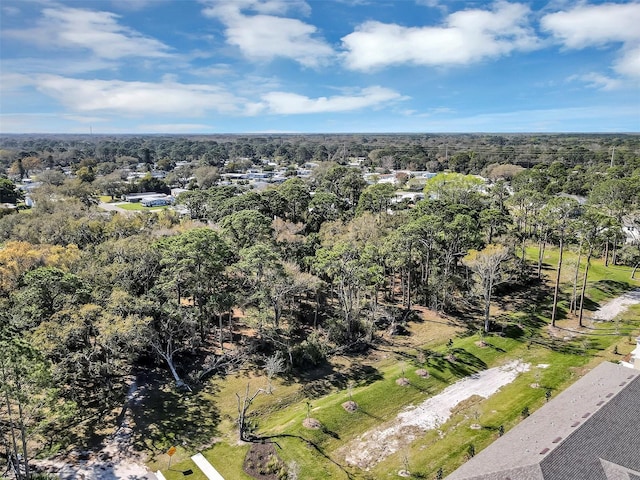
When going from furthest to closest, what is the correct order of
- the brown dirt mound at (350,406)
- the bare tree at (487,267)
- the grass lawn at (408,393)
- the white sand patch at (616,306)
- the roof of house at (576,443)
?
1. the white sand patch at (616,306)
2. the bare tree at (487,267)
3. the brown dirt mound at (350,406)
4. the grass lawn at (408,393)
5. the roof of house at (576,443)

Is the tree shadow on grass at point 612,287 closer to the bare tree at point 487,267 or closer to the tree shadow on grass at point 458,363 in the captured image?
the bare tree at point 487,267

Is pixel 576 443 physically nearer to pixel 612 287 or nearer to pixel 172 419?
pixel 172 419

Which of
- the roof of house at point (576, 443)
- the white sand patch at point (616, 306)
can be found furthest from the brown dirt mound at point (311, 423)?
the white sand patch at point (616, 306)

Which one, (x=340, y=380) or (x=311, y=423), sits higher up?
(x=311, y=423)

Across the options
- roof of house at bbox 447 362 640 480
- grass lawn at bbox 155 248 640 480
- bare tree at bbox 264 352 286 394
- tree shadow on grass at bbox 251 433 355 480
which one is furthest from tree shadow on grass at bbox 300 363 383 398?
roof of house at bbox 447 362 640 480

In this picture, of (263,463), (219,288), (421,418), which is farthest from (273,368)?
(219,288)

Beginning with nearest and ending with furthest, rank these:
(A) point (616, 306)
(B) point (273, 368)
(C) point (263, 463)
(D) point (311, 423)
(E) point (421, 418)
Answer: (C) point (263, 463)
(D) point (311, 423)
(E) point (421, 418)
(B) point (273, 368)
(A) point (616, 306)
